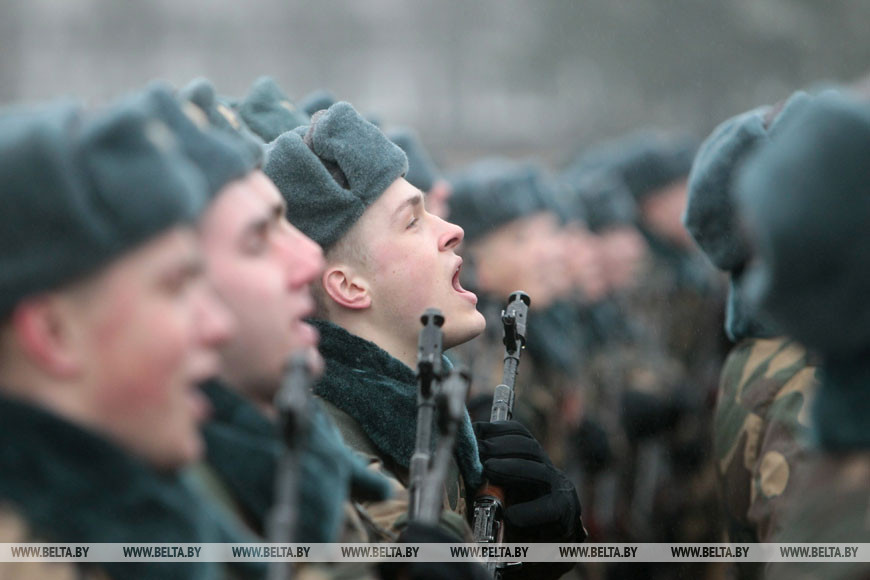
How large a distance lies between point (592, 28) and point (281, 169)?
24227 millimetres

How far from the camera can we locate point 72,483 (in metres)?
2.04

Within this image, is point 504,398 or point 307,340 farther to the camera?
point 504,398

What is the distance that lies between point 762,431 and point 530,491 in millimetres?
822

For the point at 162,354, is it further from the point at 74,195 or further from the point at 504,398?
the point at 504,398

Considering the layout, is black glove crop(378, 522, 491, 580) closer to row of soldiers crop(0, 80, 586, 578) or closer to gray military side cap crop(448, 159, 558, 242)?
row of soldiers crop(0, 80, 586, 578)

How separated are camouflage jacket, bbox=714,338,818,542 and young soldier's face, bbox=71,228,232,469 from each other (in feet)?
6.70

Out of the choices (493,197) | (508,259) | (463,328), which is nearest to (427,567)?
(463,328)

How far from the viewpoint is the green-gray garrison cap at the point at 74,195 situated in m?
2.02

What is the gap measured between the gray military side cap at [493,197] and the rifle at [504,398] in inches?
144

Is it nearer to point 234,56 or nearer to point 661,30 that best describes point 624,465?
point 661,30

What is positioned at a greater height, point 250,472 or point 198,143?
point 198,143

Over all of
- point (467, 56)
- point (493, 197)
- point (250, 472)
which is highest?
point (467, 56)

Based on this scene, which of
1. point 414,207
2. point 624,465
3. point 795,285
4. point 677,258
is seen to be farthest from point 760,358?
point 677,258

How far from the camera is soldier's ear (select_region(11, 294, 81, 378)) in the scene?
2031mm
